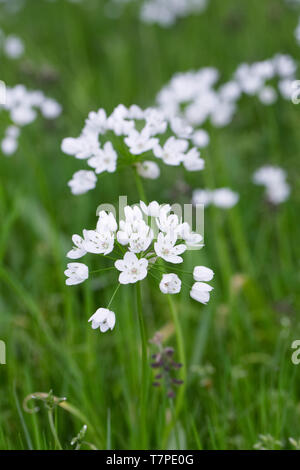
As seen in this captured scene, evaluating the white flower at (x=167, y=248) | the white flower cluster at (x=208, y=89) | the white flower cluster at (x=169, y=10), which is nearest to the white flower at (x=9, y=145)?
the white flower cluster at (x=208, y=89)

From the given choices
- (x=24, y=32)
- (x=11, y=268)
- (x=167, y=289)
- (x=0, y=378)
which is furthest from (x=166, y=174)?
(x=24, y=32)

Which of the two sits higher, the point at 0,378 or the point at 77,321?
the point at 77,321

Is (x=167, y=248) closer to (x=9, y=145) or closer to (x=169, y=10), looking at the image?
(x=9, y=145)

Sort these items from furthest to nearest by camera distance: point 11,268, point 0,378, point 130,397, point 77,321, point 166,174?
point 166,174 < point 11,268 < point 77,321 < point 0,378 < point 130,397

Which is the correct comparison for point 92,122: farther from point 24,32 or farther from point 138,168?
point 24,32

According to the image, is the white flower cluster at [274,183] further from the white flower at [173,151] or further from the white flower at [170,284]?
the white flower at [170,284]

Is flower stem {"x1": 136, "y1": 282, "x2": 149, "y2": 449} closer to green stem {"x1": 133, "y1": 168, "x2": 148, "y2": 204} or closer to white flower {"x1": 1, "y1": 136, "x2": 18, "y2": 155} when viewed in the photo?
green stem {"x1": 133, "y1": 168, "x2": 148, "y2": 204}
